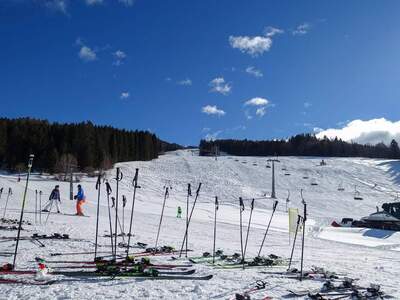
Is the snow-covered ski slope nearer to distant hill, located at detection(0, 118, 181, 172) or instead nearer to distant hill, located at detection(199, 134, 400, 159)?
distant hill, located at detection(0, 118, 181, 172)

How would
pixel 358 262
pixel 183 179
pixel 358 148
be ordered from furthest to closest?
pixel 358 148 → pixel 183 179 → pixel 358 262

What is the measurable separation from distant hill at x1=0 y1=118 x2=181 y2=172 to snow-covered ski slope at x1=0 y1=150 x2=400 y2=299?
6.51m

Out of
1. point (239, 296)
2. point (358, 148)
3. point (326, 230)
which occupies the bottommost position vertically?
point (326, 230)

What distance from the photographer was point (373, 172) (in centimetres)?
9588

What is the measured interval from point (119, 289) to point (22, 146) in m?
74.8

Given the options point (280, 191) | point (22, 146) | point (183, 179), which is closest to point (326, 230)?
point (280, 191)

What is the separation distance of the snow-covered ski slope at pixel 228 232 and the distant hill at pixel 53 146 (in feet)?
21.3

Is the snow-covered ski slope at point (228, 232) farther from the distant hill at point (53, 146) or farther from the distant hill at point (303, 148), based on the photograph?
the distant hill at point (303, 148)

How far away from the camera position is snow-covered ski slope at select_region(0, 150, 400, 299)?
683cm

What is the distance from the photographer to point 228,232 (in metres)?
19.7

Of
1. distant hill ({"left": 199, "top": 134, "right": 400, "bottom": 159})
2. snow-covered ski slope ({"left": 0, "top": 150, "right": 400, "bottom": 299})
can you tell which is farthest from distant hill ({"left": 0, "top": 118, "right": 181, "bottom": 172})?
distant hill ({"left": 199, "top": 134, "right": 400, "bottom": 159})

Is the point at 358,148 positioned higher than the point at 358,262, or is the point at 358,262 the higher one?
the point at 358,148

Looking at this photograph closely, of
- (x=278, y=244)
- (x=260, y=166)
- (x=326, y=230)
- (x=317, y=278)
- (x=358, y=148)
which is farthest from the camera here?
(x=358, y=148)

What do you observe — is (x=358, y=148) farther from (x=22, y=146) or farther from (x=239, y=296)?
(x=239, y=296)
